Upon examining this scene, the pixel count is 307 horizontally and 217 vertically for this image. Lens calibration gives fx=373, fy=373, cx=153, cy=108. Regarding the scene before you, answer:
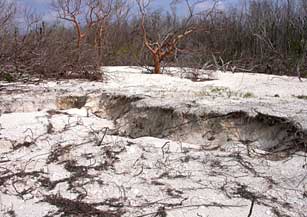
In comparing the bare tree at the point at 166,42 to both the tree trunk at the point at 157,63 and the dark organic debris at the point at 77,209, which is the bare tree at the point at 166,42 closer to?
the tree trunk at the point at 157,63

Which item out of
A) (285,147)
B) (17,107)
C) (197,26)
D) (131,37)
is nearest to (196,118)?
(285,147)

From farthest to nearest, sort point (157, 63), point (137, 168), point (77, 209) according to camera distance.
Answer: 1. point (157, 63)
2. point (137, 168)
3. point (77, 209)

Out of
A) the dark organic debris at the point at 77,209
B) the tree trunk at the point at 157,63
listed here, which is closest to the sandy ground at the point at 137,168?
the dark organic debris at the point at 77,209

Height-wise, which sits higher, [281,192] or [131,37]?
[131,37]

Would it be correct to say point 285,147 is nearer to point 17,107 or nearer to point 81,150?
point 81,150

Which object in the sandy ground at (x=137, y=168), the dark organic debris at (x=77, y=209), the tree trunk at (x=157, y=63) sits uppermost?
the tree trunk at (x=157, y=63)

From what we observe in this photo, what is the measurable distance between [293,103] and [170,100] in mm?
1540

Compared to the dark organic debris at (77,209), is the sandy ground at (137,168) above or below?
above

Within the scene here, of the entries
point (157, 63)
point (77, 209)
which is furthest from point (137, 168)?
point (157, 63)

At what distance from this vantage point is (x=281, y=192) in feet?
8.96

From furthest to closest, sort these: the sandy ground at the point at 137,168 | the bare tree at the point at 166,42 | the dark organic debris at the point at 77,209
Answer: the bare tree at the point at 166,42 < the sandy ground at the point at 137,168 < the dark organic debris at the point at 77,209

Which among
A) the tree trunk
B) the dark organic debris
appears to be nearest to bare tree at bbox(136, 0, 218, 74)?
the tree trunk

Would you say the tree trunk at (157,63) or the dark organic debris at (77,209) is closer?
the dark organic debris at (77,209)

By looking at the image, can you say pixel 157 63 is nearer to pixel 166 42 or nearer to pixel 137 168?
pixel 166 42
